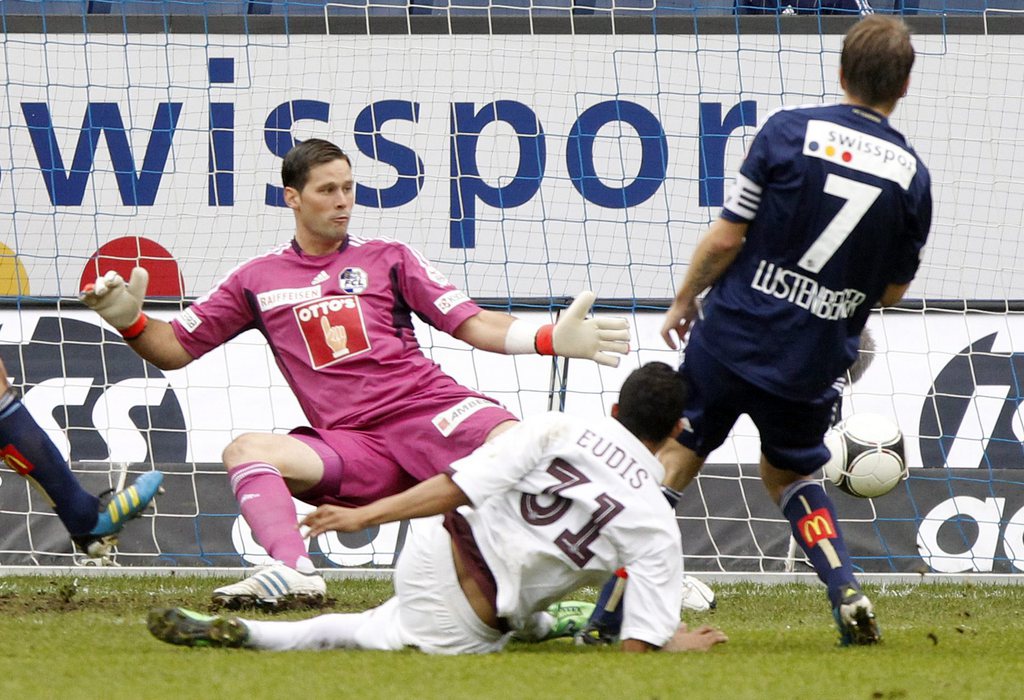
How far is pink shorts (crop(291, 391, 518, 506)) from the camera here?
15.5ft

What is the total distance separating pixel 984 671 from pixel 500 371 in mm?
3889

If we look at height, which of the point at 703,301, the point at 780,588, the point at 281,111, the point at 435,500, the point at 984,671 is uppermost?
the point at 281,111

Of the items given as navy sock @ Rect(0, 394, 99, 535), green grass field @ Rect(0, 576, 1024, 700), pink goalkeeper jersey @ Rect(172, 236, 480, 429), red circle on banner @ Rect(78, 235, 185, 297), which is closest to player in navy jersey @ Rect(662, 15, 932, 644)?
green grass field @ Rect(0, 576, 1024, 700)

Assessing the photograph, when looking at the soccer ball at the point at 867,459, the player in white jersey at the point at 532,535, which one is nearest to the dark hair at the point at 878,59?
the player in white jersey at the point at 532,535

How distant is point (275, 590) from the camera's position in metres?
4.11

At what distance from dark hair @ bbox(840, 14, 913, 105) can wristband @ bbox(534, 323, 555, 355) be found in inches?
51.6

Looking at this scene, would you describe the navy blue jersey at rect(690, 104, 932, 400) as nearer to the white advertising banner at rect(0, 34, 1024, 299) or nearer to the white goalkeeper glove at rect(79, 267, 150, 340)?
the white goalkeeper glove at rect(79, 267, 150, 340)

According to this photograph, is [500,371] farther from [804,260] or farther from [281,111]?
[804,260]

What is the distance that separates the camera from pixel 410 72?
294 inches

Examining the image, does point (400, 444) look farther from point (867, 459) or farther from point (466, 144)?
point (466, 144)

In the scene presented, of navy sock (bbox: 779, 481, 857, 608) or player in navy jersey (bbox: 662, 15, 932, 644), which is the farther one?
navy sock (bbox: 779, 481, 857, 608)

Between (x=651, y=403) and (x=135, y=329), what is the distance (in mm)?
2188

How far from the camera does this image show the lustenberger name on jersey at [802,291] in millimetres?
3803

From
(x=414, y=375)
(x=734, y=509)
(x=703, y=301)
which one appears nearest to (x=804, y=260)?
(x=703, y=301)
